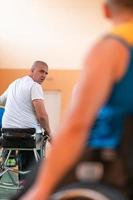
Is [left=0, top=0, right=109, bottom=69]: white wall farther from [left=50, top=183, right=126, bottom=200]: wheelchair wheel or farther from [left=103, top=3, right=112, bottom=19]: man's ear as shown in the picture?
[left=50, top=183, right=126, bottom=200]: wheelchair wheel

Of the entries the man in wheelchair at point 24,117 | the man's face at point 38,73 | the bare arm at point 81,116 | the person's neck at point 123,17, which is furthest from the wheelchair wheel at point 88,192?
the man's face at point 38,73

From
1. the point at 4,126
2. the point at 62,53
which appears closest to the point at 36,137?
the point at 4,126

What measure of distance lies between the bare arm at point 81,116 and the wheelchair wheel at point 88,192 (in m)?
0.09

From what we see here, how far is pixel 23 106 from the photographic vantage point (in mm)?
3621

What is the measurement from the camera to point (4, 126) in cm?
366

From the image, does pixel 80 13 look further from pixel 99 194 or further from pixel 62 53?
pixel 99 194

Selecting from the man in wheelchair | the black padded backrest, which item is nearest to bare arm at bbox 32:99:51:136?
the man in wheelchair

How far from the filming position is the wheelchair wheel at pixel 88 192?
103cm

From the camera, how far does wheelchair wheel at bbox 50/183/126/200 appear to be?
1.03 m

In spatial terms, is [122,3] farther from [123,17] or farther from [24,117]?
[24,117]

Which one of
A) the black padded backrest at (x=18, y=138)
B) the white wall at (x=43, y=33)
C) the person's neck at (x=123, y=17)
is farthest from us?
the white wall at (x=43, y=33)

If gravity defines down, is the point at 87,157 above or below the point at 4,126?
above

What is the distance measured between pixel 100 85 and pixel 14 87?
110 inches

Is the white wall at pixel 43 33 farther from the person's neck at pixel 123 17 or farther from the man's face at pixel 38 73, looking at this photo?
the person's neck at pixel 123 17
